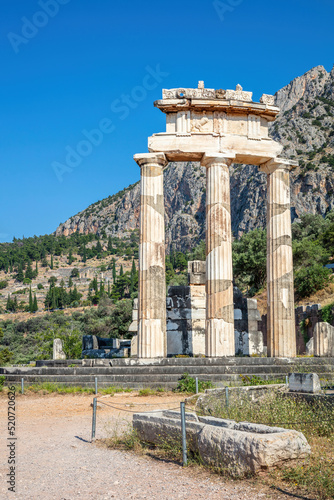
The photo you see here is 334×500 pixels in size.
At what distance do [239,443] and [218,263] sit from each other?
1394cm

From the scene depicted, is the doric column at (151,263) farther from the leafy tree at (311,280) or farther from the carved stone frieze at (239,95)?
the leafy tree at (311,280)

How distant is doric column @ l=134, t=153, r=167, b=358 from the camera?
66.8 ft

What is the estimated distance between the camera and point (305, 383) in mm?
12203

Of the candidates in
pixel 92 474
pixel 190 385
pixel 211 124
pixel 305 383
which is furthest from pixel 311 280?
pixel 92 474

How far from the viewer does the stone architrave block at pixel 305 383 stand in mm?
12016

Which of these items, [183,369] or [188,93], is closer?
[183,369]

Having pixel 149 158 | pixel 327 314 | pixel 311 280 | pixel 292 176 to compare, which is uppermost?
pixel 292 176

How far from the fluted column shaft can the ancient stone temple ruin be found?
0.14 ft

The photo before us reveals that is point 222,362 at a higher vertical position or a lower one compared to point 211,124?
lower

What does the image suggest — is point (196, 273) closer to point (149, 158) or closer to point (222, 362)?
point (149, 158)

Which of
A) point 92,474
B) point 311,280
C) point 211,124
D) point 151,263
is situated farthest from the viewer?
point 311,280

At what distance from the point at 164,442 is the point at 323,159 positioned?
11404 cm

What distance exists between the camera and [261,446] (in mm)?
7141

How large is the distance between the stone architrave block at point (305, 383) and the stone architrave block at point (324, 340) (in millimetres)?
10622
